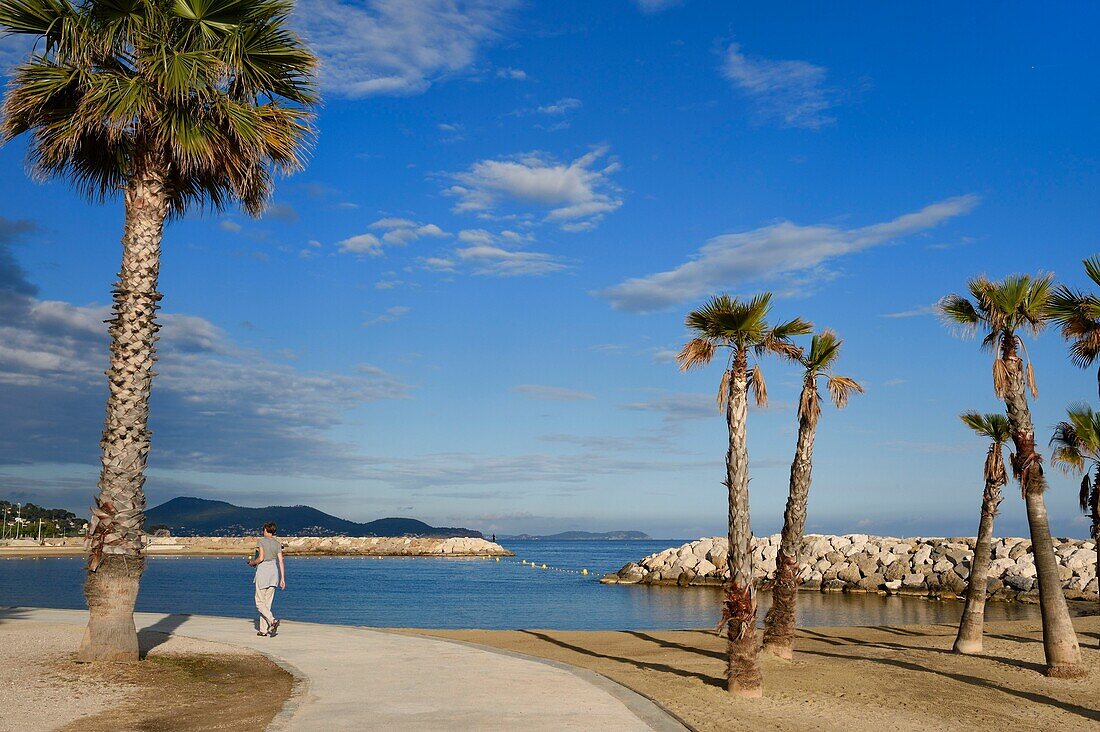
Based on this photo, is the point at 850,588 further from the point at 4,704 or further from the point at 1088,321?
the point at 4,704

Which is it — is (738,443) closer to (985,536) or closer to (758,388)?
(758,388)

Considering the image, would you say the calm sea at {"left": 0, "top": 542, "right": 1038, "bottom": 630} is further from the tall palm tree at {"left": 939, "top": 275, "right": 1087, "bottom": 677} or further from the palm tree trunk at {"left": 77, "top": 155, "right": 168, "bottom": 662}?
the palm tree trunk at {"left": 77, "top": 155, "right": 168, "bottom": 662}

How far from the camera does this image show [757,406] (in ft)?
48.2

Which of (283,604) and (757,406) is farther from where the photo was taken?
(283,604)

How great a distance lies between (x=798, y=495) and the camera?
17375mm

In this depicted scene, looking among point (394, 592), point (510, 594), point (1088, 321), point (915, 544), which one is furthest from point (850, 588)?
point (1088, 321)

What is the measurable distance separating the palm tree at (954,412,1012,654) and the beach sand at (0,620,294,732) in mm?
14877

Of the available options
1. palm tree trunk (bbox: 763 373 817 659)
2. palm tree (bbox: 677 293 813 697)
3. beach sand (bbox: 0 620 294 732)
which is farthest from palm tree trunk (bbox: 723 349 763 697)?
beach sand (bbox: 0 620 294 732)

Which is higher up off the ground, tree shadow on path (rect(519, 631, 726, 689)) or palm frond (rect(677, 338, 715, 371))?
palm frond (rect(677, 338, 715, 371))

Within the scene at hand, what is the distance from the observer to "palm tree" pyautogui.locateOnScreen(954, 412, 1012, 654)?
1900 cm

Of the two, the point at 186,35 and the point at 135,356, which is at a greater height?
the point at 186,35

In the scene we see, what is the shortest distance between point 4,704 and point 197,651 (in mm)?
4682

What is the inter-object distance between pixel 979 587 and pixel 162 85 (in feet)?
62.5

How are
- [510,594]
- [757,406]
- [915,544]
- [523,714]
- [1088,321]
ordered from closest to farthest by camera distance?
1. [523,714]
2. [757,406]
3. [1088,321]
4. [915,544]
5. [510,594]
